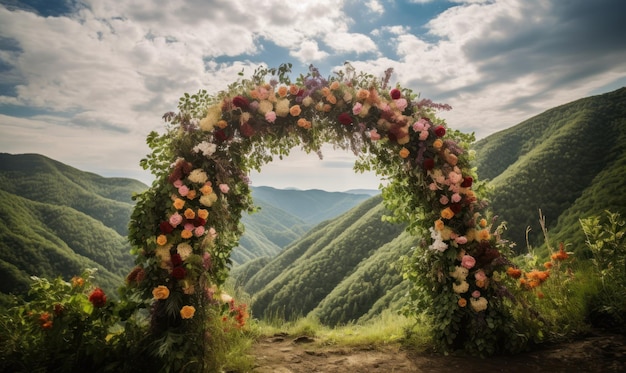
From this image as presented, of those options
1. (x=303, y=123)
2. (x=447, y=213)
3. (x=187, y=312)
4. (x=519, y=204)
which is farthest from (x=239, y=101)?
(x=519, y=204)

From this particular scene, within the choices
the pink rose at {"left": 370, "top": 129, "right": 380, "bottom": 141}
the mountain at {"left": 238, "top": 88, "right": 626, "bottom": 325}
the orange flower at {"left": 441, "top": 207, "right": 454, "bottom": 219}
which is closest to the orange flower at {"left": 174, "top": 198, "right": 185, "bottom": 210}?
the pink rose at {"left": 370, "top": 129, "right": 380, "bottom": 141}

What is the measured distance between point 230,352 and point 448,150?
165 inches

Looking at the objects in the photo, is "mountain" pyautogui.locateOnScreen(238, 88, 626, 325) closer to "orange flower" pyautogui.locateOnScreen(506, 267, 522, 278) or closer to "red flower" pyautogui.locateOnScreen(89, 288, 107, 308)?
"orange flower" pyautogui.locateOnScreen(506, 267, 522, 278)

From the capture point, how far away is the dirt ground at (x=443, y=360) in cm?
388

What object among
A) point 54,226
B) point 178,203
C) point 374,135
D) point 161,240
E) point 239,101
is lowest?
point 54,226

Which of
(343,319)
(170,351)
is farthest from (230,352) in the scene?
(343,319)

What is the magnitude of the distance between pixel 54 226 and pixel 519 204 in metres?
109

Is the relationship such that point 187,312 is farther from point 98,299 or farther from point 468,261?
point 468,261

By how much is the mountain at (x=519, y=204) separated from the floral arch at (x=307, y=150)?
24646 mm

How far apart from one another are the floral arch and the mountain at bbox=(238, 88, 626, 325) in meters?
24.6

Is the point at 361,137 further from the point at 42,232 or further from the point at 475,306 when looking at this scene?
the point at 42,232

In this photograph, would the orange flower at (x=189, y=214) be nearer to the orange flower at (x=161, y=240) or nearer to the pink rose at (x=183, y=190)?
the pink rose at (x=183, y=190)

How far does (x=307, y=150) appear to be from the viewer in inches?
209

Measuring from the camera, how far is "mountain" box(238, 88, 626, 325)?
3775cm
